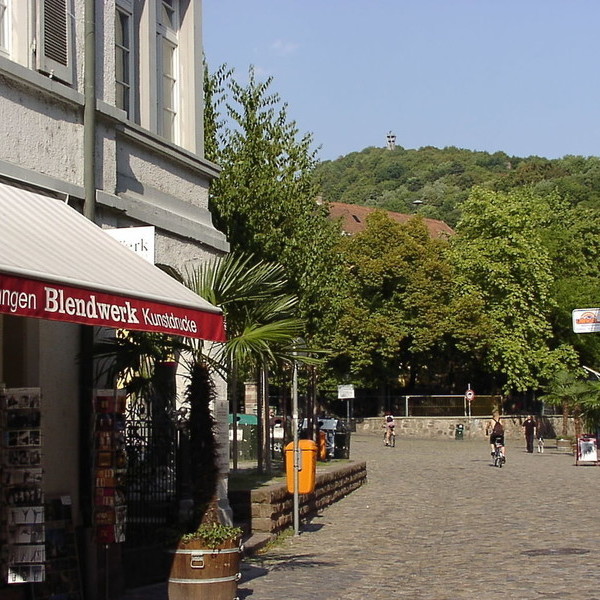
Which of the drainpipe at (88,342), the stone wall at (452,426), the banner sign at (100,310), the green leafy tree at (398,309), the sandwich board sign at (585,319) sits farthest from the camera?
the green leafy tree at (398,309)

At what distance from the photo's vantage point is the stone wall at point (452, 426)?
61.1 m

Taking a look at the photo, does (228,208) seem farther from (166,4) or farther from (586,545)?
(586,545)

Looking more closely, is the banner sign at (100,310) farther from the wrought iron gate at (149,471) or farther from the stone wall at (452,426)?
the stone wall at (452,426)

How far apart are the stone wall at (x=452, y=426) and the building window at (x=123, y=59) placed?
49157 millimetres

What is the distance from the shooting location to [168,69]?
49.8ft

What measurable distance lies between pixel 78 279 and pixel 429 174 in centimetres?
15014

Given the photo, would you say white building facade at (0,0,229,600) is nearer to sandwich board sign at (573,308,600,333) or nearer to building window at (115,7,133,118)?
building window at (115,7,133,118)

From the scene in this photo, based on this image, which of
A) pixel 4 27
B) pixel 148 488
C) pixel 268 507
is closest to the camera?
pixel 4 27

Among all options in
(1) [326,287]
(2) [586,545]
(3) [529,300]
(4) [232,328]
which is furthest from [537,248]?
(4) [232,328]

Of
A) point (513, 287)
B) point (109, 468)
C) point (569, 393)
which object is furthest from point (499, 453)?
point (513, 287)

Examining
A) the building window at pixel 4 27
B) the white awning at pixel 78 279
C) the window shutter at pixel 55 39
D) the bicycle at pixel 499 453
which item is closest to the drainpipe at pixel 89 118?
the window shutter at pixel 55 39

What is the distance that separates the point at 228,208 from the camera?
22.7 meters

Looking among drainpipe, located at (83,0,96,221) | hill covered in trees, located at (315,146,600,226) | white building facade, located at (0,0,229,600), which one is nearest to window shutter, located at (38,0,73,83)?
white building facade, located at (0,0,229,600)

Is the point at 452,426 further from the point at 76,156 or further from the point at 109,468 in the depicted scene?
the point at 109,468
